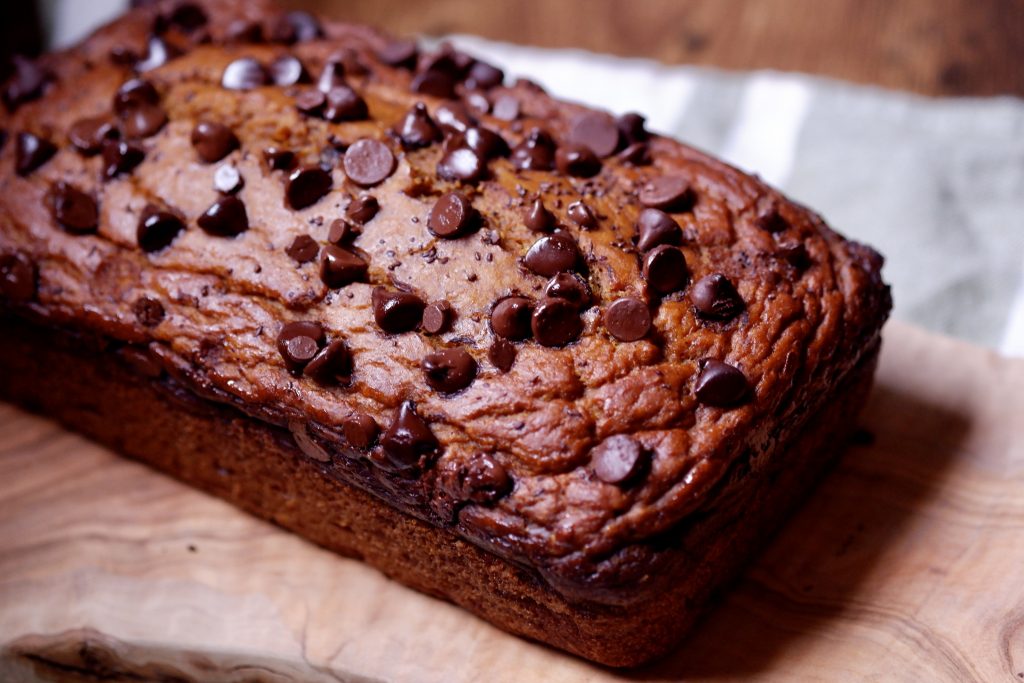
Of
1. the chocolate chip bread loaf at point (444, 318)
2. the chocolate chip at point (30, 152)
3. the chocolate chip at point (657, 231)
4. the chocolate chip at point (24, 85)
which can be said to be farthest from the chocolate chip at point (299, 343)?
the chocolate chip at point (24, 85)

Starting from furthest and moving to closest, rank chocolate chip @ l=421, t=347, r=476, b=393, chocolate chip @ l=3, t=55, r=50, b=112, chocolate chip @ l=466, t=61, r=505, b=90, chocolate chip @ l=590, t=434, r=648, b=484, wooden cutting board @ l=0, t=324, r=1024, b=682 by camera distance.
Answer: chocolate chip @ l=3, t=55, r=50, b=112 → chocolate chip @ l=466, t=61, r=505, b=90 → wooden cutting board @ l=0, t=324, r=1024, b=682 → chocolate chip @ l=421, t=347, r=476, b=393 → chocolate chip @ l=590, t=434, r=648, b=484

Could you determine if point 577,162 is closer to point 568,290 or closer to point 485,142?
point 485,142

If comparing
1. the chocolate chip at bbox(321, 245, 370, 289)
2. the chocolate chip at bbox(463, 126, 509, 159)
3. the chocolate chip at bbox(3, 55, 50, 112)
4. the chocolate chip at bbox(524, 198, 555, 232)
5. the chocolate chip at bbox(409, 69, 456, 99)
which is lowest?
the chocolate chip at bbox(3, 55, 50, 112)

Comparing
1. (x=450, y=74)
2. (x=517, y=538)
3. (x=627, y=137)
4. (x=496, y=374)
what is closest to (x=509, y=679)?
(x=517, y=538)

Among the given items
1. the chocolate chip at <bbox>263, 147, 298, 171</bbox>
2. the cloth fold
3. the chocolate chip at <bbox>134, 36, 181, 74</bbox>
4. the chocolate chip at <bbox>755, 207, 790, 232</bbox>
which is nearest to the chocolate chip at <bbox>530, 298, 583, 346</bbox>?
the chocolate chip at <bbox>755, 207, 790, 232</bbox>

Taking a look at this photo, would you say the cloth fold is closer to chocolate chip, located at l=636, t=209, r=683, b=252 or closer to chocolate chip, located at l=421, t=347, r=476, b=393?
chocolate chip, located at l=636, t=209, r=683, b=252

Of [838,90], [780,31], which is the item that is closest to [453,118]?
[838,90]

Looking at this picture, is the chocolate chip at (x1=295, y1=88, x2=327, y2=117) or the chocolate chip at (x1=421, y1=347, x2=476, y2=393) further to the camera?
the chocolate chip at (x1=295, y1=88, x2=327, y2=117)

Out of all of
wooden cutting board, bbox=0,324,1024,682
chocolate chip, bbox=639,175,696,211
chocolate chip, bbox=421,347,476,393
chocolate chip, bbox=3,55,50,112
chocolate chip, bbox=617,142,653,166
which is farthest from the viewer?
chocolate chip, bbox=3,55,50,112
